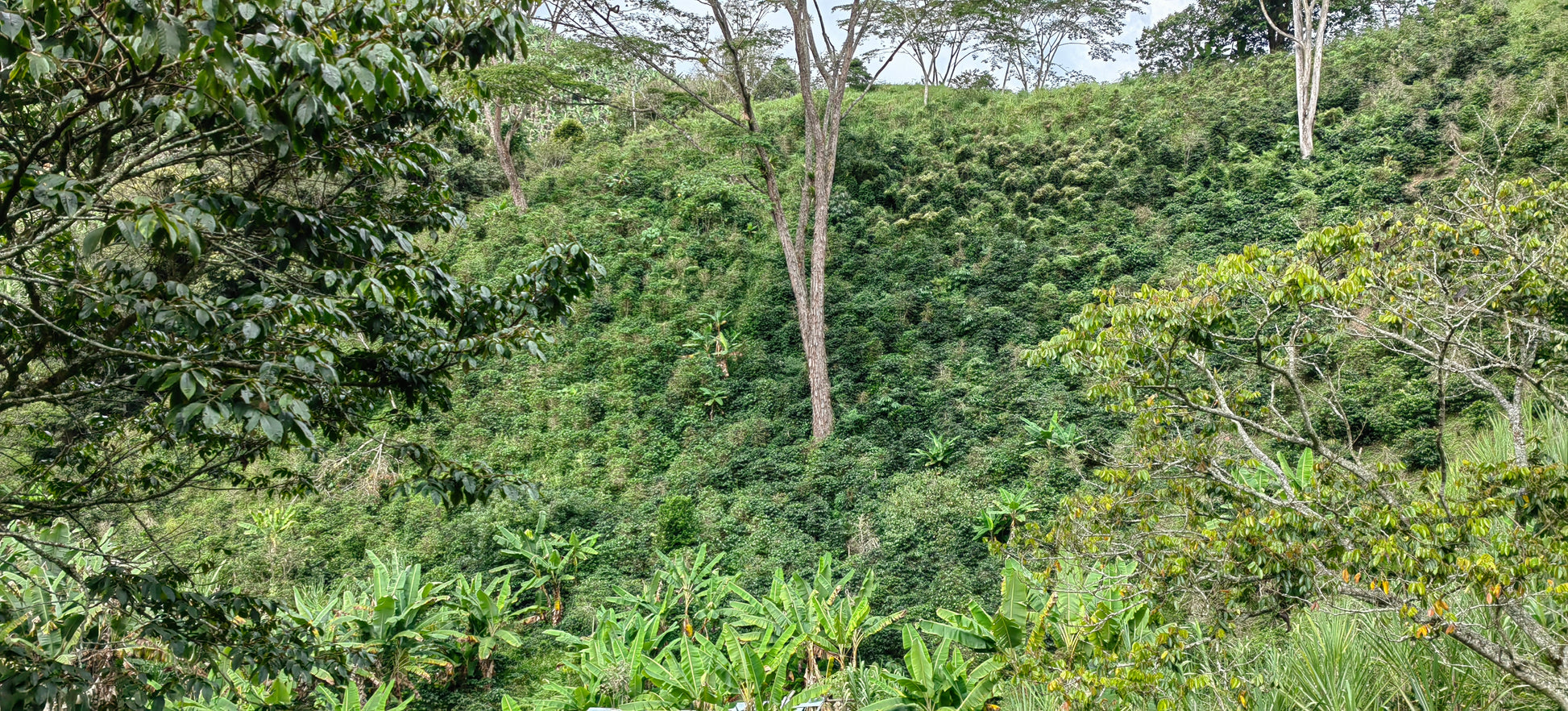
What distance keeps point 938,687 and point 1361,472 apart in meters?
3.40

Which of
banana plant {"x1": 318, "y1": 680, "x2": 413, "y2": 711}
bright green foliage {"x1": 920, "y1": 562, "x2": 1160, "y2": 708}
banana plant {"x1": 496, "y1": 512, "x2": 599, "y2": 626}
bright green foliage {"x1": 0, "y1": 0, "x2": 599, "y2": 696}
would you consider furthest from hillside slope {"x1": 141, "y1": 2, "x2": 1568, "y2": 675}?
bright green foliage {"x1": 0, "y1": 0, "x2": 599, "y2": 696}

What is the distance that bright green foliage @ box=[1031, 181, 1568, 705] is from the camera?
149 inches

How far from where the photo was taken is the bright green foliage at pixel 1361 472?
3791 mm

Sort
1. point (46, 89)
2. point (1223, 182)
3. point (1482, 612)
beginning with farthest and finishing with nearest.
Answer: point (1223, 182)
point (1482, 612)
point (46, 89)

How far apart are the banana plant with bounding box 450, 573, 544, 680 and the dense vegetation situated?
5 centimetres

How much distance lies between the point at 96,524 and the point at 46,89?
432 inches

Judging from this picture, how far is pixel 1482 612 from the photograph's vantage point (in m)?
4.79

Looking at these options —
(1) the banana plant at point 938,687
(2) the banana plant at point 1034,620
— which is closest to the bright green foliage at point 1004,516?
(2) the banana plant at point 1034,620

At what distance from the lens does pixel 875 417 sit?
12.2 meters

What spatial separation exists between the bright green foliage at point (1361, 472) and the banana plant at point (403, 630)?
6407mm

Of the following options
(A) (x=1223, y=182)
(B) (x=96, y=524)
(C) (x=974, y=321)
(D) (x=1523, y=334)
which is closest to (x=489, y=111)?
(B) (x=96, y=524)

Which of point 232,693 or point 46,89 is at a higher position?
point 46,89

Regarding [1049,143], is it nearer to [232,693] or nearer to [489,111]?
[489,111]

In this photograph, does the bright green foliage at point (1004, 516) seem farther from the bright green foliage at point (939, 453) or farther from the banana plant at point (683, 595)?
the banana plant at point (683, 595)
